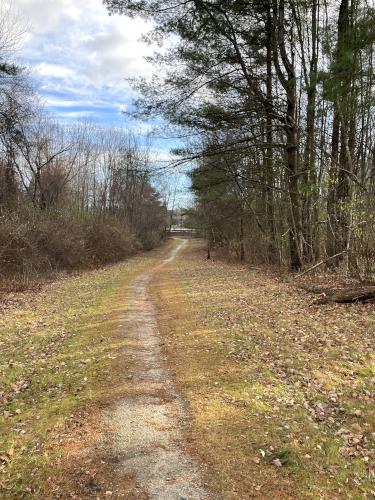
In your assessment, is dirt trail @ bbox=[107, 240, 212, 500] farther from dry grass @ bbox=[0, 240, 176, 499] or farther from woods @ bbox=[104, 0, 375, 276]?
woods @ bbox=[104, 0, 375, 276]

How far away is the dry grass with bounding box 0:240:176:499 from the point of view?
4113mm

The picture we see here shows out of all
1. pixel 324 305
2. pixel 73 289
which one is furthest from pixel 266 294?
pixel 73 289

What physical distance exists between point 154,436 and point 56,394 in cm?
200

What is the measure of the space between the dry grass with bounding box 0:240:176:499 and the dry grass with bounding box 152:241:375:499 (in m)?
1.11

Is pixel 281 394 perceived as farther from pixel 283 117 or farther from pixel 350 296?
pixel 283 117

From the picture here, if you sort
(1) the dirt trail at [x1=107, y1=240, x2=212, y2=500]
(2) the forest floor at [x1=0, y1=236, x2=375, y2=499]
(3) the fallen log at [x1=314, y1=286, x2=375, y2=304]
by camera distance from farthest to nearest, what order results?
(3) the fallen log at [x1=314, y1=286, x2=375, y2=304]
(2) the forest floor at [x1=0, y1=236, x2=375, y2=499]
(1) the dirt trail at [x1=107, y1=240, x2=212, y2=500]

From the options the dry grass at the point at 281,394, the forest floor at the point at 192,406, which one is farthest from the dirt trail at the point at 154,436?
the dry grass at the point at 281,394

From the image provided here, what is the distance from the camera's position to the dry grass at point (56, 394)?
162 inches

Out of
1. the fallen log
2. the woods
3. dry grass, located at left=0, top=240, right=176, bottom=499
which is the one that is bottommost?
dry grass, located at left=0, top=240, right=176, bottom=499

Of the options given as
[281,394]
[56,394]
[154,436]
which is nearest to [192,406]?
[154,436]

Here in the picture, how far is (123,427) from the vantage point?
497 centimetres

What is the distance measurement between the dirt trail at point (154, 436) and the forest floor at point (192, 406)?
14 millimetres

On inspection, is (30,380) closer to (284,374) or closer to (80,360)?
(80,360)

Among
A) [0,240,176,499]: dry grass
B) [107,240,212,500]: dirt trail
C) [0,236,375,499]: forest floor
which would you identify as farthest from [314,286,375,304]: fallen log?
[107,240,212,500]: dirt trail
